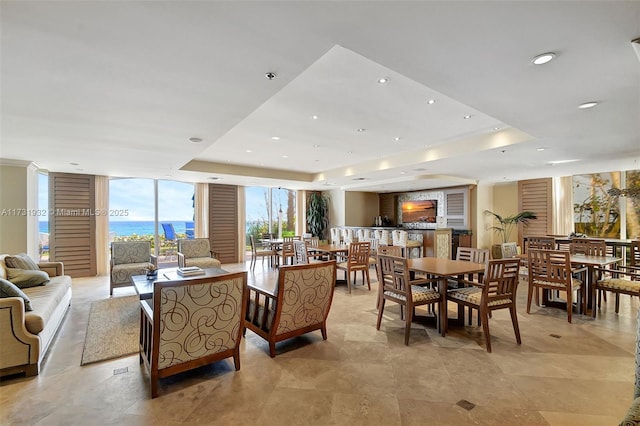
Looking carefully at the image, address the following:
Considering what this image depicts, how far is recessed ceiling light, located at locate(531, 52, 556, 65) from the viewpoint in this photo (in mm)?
1973

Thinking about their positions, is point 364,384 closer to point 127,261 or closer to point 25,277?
point 25,277

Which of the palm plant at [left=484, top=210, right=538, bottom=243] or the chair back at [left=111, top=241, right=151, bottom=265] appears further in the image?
the palm plant at [left=484, top=210, right=538, bottom=243]

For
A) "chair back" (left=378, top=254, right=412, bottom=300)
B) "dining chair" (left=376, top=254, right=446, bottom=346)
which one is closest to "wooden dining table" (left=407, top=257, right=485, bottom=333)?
"dining chair" (left=376, top=254, right=446, bottom=346)

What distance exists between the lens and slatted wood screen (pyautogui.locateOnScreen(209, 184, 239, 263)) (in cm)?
887

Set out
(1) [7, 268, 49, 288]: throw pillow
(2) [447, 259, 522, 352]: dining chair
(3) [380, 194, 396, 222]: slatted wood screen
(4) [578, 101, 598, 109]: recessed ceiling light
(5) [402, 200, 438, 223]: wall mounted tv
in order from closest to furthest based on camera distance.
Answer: (4) [578, 101, 598, 109]: recessed ceiling light, (2) [447, 259, 522, 352]: dining chair, (1) [7, 268, 49, 288]: throw pillow, (5) [402, 200, 438, 223]: wall mounted tv, (3) [380, 194, 396, 222]: slatted wood screen

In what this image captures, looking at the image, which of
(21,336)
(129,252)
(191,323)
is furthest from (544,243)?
(129,252)

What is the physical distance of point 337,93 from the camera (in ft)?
10.7

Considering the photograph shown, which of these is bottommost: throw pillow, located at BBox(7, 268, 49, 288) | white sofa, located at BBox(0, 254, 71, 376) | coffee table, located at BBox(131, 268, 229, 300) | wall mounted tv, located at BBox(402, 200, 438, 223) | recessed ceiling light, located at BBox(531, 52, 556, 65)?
white sofa, located at BBox(0, 254, 71, 376)

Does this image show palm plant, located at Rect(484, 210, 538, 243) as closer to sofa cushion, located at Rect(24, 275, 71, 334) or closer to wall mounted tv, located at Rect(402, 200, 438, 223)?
wall mounted tv, located at Rect(402, 200, 438, 223)

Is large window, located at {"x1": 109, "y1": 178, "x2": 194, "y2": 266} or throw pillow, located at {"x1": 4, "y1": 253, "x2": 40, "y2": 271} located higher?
large window, located at {"x1": 109, "y1": 178, "x2": 194, "y2": 266}

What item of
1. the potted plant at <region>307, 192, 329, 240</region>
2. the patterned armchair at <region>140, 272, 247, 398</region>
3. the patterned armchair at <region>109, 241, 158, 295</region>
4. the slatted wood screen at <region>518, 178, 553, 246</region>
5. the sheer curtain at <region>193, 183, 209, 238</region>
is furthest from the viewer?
the potted plant at <region>307, 192, 329, 240</region>

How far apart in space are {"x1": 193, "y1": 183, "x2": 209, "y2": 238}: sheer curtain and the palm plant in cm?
844

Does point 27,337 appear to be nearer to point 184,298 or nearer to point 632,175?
point 184,298

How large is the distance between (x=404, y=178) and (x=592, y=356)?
543 centimetres
